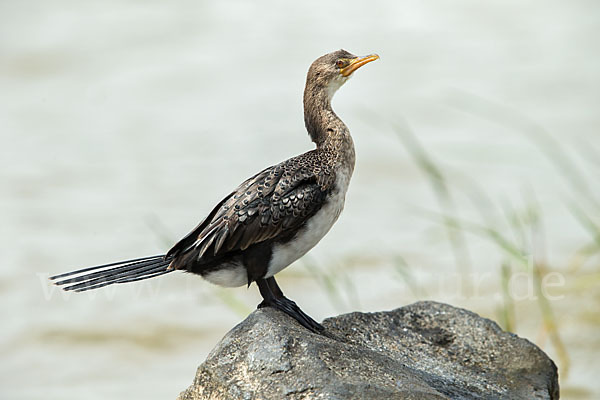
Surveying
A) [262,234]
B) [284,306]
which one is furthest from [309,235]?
[284,306]

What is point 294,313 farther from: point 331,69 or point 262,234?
point 331,69

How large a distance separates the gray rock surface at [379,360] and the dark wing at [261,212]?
437 mm

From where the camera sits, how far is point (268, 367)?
15.5 ft

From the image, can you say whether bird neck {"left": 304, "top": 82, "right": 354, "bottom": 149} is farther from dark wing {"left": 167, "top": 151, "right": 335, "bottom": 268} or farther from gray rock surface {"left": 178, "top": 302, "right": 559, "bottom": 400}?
gray rock surface {"left": 178, "top": 302, "right": 559, "bottom": 400}

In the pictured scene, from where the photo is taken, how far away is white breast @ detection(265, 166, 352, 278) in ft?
17.5

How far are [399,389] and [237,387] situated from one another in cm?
79

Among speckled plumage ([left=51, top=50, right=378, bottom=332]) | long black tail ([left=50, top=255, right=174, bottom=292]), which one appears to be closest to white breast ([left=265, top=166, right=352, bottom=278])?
speckled plumage ([left=51, top=50, right=378, bottom=332])

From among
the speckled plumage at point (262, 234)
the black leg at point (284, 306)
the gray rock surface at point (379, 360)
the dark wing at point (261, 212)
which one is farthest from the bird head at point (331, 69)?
the gray rock surface at point (379, 360)

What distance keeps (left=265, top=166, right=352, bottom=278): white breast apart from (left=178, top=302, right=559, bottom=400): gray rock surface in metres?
0.33

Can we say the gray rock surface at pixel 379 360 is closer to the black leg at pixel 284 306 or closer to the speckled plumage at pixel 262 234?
the black leg at pixel 284 306

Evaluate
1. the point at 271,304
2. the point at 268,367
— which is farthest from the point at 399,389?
the point at 271,304

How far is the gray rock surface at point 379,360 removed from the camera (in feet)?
15.3

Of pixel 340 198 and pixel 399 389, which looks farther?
pixel 340 198

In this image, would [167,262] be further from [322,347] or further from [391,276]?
[391,276]
